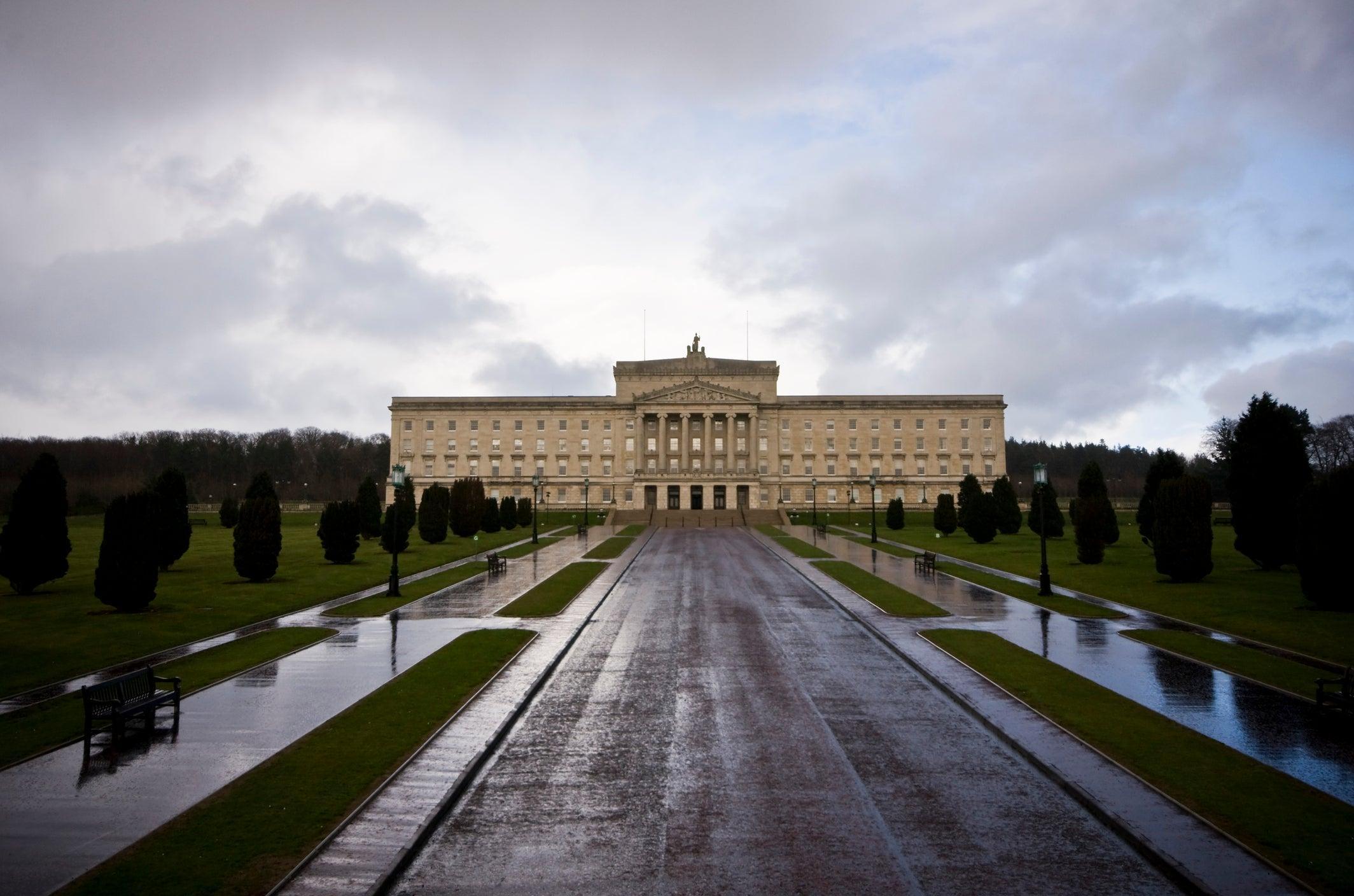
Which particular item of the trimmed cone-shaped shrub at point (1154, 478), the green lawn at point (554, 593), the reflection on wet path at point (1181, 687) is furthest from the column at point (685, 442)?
the reflection on wet path at point (1181, 687)

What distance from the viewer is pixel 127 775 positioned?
12008mm

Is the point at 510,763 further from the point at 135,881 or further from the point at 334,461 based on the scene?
the point at 334,461

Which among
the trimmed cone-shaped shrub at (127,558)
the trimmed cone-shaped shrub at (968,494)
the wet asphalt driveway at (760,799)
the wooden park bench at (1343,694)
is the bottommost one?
the wet asphalt driveway at (760,799)

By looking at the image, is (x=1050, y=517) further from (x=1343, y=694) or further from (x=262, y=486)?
(x=262, y=486)

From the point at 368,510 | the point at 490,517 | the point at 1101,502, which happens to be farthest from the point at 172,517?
the point at 1101,502

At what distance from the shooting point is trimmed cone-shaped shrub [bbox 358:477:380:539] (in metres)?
56.0

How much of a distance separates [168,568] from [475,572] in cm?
1427

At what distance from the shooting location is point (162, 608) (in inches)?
1101

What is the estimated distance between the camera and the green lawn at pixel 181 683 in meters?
13.6

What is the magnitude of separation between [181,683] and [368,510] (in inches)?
1603

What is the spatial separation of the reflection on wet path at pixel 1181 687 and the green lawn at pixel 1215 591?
2175mm

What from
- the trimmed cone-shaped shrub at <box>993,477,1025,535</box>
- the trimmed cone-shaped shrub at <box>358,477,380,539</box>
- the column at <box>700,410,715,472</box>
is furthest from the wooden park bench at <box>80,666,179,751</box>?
the column at <box>700,410,715,472</box>

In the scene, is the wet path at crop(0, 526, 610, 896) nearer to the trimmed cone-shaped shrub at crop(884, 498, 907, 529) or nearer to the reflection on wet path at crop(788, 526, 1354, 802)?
the reflection on wet path at crop(788, 526, 1354, 802)

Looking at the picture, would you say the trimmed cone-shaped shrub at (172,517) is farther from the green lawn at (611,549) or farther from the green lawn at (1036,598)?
the green lawn at (1036,598)
